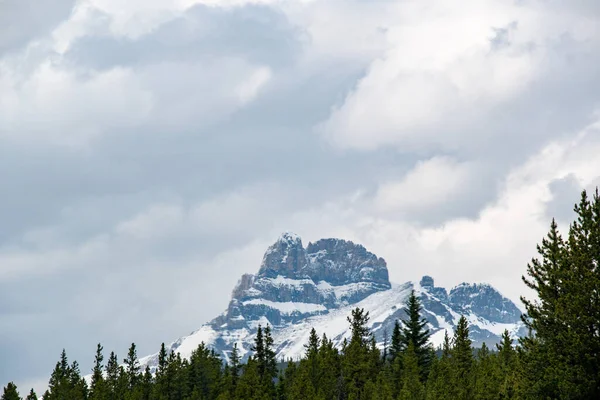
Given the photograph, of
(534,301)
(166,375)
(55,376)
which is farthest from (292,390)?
(55,376)

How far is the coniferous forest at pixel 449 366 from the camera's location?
160ft

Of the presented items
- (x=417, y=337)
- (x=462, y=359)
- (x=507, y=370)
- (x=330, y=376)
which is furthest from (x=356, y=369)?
(x=507, y=370)

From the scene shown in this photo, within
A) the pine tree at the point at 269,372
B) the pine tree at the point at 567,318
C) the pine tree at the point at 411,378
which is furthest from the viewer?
the pine tree at the point at 269,372

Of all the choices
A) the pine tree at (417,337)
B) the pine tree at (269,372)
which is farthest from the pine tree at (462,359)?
the pine tree at (269,372)

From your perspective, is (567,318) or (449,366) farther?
(449,366)

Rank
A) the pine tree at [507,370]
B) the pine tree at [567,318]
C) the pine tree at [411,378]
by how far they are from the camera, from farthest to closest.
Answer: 1. the pine tree at [411,378]
2. the pine tree at [507,370]
3. the pine tree at [567,318]

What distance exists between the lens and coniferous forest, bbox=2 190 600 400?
160ft

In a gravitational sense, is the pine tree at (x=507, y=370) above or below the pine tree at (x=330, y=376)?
below

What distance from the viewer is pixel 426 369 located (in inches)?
4382

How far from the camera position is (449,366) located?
318 ft

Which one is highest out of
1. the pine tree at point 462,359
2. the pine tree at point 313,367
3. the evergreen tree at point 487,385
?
the pine tree at point 313,367

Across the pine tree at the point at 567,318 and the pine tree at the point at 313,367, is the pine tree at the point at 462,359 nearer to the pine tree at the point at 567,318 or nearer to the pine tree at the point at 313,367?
the pine tree at the point at 313,367

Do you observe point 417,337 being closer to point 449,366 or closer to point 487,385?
point 449,366

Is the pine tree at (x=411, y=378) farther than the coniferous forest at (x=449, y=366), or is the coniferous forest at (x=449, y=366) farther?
the pine tree at (x=411, y=378)
